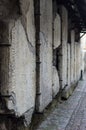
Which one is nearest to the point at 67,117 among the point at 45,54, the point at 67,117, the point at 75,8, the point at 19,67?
the point at 67,117

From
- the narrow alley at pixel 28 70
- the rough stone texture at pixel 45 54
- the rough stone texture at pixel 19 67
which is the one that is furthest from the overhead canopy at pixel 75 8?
the rough stone texture at pixel 19 67

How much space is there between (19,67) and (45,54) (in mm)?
2029

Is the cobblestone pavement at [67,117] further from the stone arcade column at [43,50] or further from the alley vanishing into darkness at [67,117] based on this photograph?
the stone arcade column at [43,50]

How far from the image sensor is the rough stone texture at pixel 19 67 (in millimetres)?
4523

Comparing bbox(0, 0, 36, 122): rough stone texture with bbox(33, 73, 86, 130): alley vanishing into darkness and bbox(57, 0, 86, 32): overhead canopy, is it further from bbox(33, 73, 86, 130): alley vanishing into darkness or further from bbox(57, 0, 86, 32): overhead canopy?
bbox(57, 0, 86, 32): overhead canopy

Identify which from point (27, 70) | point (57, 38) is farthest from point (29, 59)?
point (57, 38)

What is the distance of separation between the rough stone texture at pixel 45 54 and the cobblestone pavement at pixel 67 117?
14.8 inches

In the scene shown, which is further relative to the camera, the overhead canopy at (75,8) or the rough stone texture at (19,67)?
the overhead canopy at (75,8)

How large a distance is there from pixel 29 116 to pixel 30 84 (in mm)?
501

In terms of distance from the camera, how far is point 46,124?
6.76 metres

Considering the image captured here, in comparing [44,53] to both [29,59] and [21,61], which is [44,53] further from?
[21,61]

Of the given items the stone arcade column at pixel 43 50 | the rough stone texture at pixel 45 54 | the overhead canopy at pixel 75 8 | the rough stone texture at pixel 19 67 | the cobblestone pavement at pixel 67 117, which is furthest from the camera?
the overhead canopy at pixel 75 8

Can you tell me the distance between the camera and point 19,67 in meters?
4.90

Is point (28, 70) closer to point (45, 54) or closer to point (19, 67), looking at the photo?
point (19, 67)
